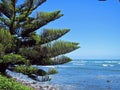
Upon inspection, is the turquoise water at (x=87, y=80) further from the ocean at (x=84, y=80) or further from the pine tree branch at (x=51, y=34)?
the pine tree branch at (x=51, y=34)

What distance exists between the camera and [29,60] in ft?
61.5

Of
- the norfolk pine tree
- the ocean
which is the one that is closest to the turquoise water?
the ocean

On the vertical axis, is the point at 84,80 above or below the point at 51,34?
below

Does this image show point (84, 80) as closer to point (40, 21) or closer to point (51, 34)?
point (51, 34)

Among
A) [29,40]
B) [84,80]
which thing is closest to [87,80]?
[84,80]

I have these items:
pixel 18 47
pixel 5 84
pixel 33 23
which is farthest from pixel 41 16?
pixel 5 84

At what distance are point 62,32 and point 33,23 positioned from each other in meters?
1.28

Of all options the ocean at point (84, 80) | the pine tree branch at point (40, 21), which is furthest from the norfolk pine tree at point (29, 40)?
the ocean at point (84, 80)

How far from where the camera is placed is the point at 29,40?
750 inches

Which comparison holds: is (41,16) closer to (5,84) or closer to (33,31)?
(33,31)

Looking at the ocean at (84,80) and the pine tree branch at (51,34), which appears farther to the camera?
the ocean at (84,80)

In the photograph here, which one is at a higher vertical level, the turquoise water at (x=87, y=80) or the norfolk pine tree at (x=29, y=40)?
the norfolk pine tree at (x=29, y=40)

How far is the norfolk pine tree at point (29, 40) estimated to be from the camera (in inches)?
720

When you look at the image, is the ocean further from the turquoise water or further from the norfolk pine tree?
the norfolk pine tree
